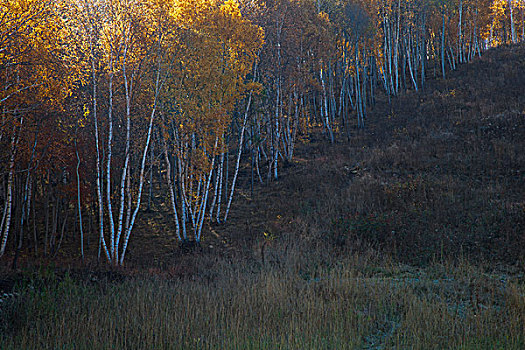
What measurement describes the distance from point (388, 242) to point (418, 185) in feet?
15.6

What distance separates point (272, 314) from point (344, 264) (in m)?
4.86

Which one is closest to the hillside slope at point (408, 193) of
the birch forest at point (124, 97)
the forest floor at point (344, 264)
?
the forest floor at point (344, 264)

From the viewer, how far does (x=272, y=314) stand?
713 cm

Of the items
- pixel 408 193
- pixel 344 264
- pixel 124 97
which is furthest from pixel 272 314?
pixel 124 97

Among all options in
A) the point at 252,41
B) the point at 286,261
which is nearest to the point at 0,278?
the point at 286,261

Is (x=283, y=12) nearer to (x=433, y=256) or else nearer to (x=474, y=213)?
(x=474, y=213)

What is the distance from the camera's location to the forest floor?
6223 mm

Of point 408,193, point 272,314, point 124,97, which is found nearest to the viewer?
point 272,314

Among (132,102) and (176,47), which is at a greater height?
(176,47)

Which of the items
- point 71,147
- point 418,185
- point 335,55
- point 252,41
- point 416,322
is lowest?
point 416,322

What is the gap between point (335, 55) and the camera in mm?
28688

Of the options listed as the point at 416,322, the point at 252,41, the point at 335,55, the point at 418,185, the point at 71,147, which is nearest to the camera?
the point at 416,322

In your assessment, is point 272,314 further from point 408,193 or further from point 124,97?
point 124,97

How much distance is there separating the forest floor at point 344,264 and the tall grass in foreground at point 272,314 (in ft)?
0.14
